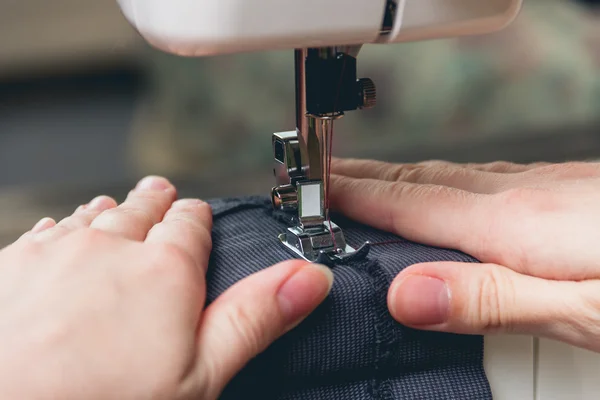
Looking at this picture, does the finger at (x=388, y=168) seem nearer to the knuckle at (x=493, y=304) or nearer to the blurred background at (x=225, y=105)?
the knuckle at (x=493, y=304)

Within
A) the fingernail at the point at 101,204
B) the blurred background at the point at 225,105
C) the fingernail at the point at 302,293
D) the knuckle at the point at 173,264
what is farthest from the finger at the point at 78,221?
the blurred background at the point at 225,105

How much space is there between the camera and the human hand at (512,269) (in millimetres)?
544

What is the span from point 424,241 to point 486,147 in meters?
1.76

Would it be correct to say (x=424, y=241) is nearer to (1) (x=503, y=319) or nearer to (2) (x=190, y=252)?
(1) (x=503, y=319)

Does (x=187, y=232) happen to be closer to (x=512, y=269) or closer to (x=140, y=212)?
(x=140, y=212)

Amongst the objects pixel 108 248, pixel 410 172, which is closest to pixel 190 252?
pixel 108 248

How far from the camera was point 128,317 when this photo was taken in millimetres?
465

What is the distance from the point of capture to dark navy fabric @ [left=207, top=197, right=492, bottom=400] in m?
0.54

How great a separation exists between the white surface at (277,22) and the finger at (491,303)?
20cm

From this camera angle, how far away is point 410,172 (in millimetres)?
785

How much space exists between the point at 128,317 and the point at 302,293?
13cm

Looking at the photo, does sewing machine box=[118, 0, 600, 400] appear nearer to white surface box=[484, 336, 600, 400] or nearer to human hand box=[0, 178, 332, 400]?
white surface box=[484, 336, 600, 400]

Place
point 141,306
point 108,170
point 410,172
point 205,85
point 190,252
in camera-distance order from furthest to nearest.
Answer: point 108,170 → point 205,85 → point 410,172 → point 190,252 → point 141,306

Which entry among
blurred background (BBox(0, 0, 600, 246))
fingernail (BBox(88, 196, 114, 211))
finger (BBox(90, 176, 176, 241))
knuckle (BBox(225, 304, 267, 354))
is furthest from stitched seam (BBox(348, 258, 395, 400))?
blurred background (BBox(0, 0, 600, 246))
